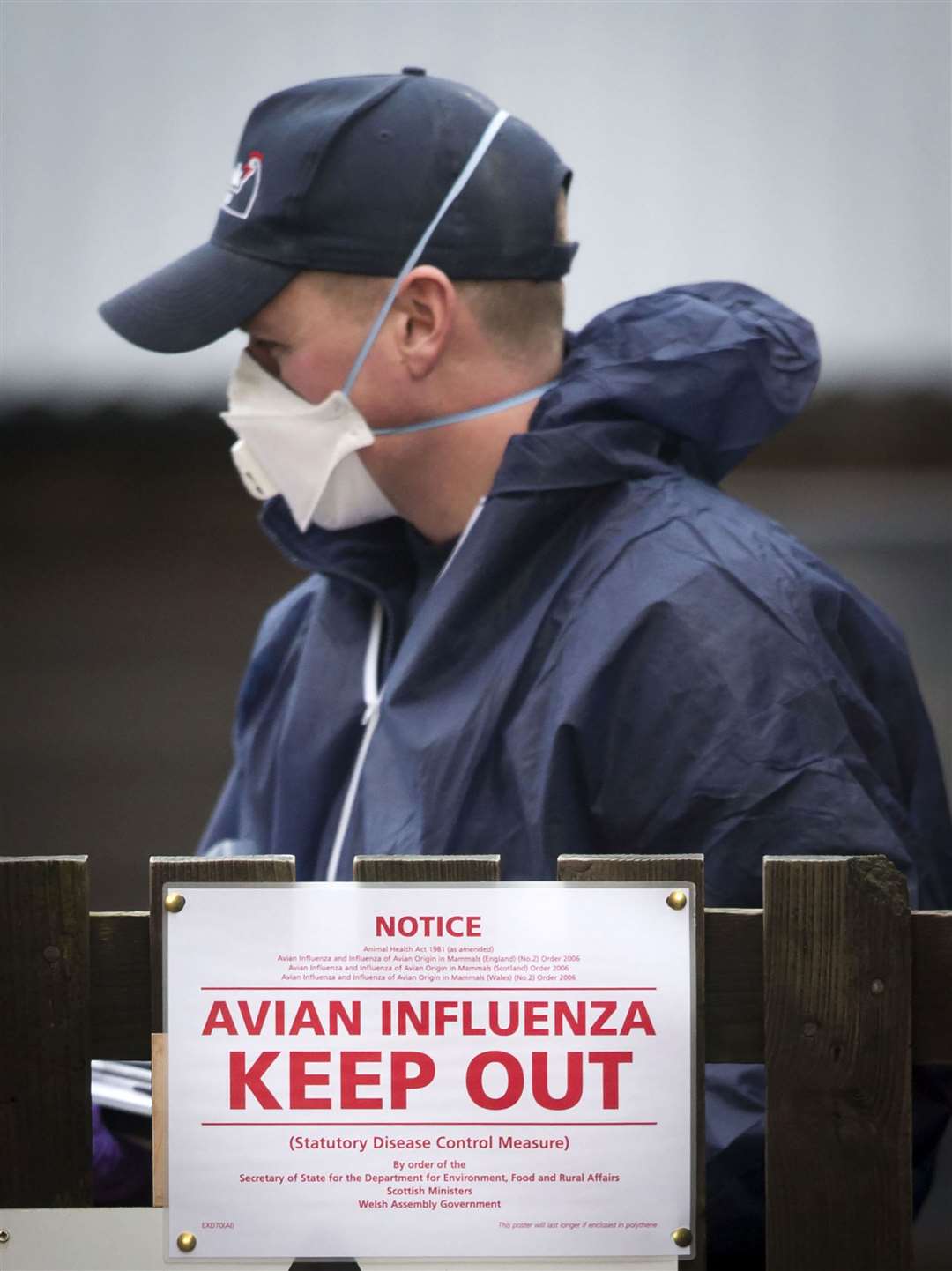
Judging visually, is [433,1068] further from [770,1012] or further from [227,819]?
[227,819]

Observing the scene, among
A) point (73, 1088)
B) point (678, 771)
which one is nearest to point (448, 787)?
point (678, 771)

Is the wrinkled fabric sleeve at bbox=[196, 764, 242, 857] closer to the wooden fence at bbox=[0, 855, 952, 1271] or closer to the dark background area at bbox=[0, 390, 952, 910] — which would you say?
the dark background area at bbox=[0, 390, 952, 910]

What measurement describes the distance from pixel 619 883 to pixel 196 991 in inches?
13.7

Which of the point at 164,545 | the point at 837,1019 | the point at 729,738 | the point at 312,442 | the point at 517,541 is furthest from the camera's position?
the point at 164,545

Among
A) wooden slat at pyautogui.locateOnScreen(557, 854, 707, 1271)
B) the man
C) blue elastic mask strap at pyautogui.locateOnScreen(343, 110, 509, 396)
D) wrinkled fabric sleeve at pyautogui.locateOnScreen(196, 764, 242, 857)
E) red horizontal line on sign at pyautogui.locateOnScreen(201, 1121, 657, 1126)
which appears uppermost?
blue elastic mask strap at pyautogui.locateOnScreen(343, 110, 509, 396)

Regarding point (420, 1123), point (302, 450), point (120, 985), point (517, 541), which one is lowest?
point (420, 1123)

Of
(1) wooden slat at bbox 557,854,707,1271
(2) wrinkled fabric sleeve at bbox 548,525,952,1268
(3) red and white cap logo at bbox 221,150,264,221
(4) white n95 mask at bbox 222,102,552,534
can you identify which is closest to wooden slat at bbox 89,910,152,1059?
(1) wooden slat at bbox 557,854,707,1271

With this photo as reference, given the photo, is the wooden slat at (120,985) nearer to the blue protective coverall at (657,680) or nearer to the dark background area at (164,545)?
the blue protective coverall at (657,680)

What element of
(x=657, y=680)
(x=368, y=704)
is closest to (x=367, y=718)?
(x=368, y=704)

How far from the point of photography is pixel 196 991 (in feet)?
3.96

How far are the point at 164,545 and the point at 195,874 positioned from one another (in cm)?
103

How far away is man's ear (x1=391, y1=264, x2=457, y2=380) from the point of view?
1778 millimetres

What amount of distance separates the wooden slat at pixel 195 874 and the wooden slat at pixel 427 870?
0.06 metres

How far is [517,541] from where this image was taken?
64.9 inches
